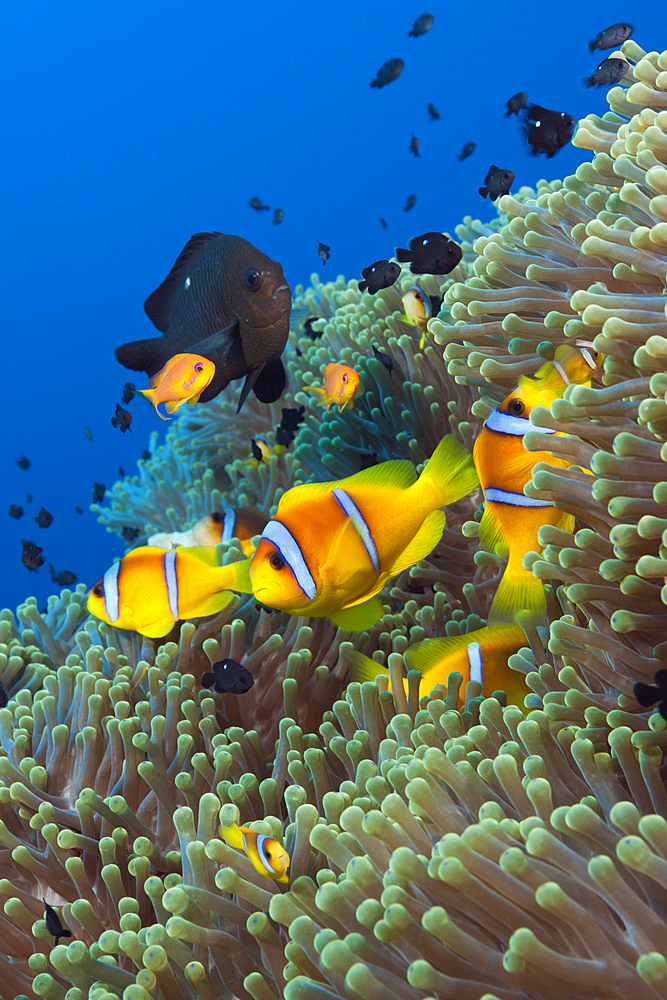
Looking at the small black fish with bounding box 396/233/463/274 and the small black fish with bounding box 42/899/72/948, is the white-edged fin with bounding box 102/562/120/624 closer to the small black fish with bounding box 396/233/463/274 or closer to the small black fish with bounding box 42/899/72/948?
the small black fish with bounding box 42/899/72/948

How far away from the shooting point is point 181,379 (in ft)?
5.57

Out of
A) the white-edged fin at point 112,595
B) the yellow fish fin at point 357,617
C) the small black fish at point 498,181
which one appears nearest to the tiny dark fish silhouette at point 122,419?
the white-edged fin at point 112,595

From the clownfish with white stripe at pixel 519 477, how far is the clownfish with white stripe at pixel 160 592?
71 cm

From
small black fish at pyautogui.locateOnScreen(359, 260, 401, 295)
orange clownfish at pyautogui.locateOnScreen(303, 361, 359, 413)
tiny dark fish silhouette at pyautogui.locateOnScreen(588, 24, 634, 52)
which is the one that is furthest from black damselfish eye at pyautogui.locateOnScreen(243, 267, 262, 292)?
tiny dark fish silhouette at pyautogui.locateOnScreen(588, 24, 634, 52)

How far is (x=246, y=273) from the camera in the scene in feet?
5.48

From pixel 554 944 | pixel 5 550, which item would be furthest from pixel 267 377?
pixel 5 550

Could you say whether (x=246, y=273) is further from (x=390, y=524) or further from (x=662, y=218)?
(x=662, y=218)

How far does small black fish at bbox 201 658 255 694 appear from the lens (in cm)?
137

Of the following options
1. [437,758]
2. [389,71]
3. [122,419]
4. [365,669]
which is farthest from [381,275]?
[389,71]

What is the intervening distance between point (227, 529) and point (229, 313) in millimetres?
615

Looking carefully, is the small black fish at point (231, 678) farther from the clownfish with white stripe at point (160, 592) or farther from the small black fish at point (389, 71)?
the small black fish at point (389, 71)

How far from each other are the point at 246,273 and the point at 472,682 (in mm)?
1174

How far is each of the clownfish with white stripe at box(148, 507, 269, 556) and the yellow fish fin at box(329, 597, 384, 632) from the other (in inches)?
19.2

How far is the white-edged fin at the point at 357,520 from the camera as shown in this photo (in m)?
1.18
